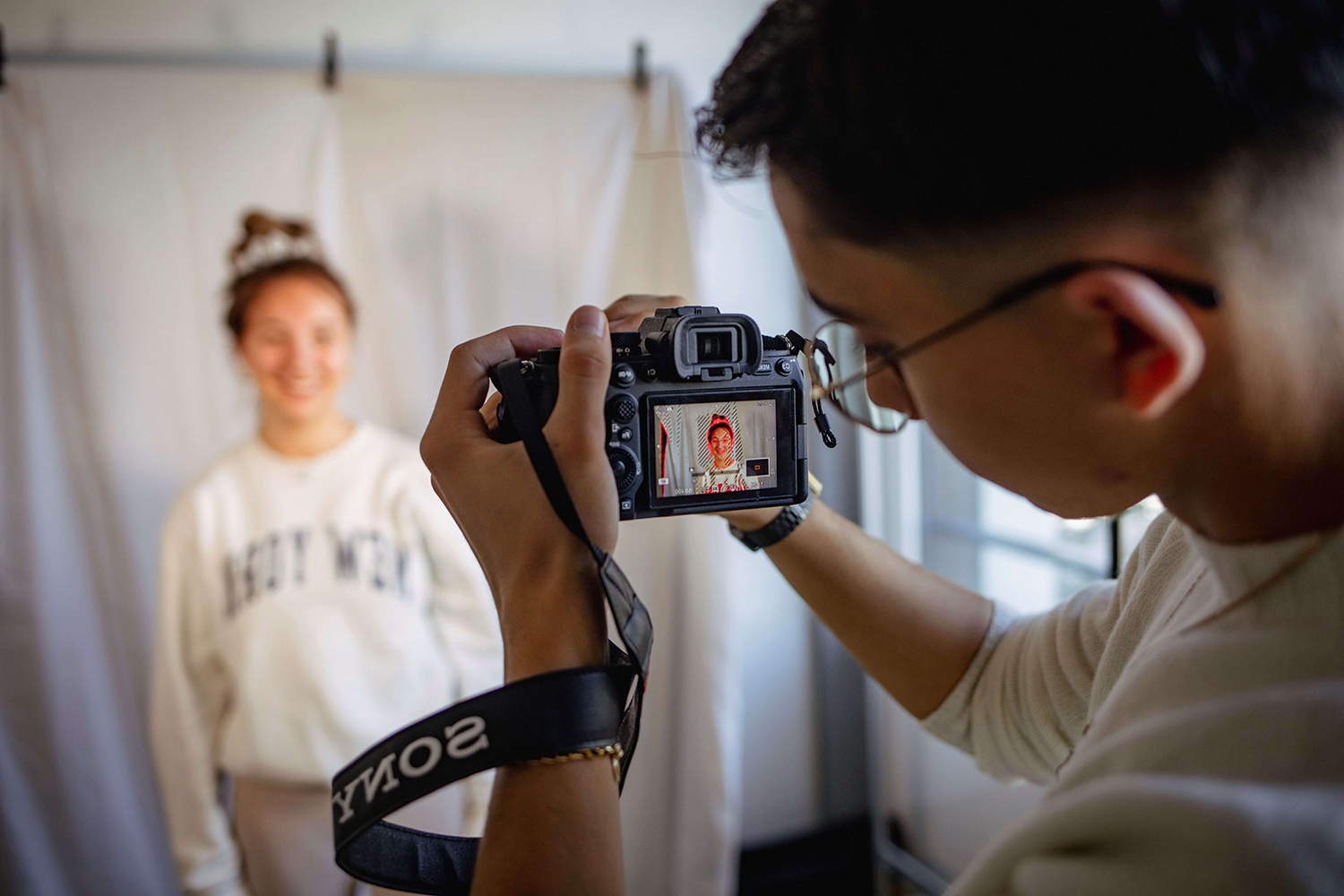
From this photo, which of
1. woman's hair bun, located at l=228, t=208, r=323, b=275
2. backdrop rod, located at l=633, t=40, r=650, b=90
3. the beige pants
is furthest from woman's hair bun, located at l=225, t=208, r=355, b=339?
the beige pants

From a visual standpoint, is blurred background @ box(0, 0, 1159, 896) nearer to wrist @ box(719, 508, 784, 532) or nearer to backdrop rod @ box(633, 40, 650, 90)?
backdrop rod @ box(633, 40, 650, 90)

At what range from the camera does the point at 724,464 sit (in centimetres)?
62

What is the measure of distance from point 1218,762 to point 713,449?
368 mm

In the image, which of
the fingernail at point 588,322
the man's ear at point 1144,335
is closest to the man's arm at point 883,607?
the fingernail at point 588,322

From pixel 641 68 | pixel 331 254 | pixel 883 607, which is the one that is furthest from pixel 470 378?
pixel 641 68

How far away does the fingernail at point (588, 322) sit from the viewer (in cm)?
52

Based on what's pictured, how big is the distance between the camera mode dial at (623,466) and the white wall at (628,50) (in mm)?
708

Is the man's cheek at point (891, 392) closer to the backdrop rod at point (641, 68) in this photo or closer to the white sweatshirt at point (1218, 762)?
the white sweatshirt at point (1218, 762)

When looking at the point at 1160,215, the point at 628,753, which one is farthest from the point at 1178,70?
A: the point at 628,753

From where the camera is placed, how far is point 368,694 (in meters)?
1.29

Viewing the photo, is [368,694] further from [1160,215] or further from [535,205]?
[1160,215]

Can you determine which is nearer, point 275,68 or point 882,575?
point 882,575

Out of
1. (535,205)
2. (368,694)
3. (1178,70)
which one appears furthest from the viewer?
(535,205)

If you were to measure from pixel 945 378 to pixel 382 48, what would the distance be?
5.13 ft
